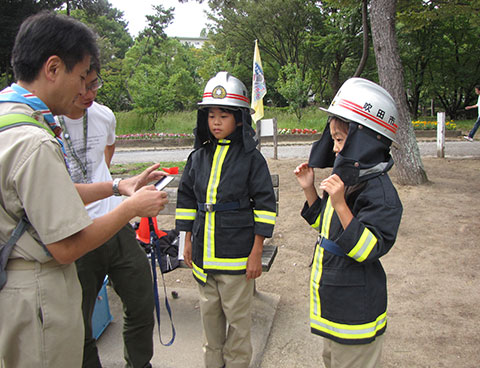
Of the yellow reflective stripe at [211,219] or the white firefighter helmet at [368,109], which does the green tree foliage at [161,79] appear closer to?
the yellow reflective stripe at [211,219]

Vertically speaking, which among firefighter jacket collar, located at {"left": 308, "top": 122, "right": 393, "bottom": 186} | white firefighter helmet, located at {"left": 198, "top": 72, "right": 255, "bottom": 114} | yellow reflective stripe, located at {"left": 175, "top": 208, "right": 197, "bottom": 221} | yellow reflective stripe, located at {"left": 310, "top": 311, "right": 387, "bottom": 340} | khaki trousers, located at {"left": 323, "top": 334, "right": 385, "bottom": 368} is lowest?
khaki trousers, located at {"left": 323, "top": 334, "right": 385, "bottom": 368}

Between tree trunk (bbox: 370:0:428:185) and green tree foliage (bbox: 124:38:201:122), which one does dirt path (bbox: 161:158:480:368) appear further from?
green tree foliage (bbox: 124:38:201:122)

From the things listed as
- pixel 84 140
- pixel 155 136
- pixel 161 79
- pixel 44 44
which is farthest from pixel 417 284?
pixel 161 79

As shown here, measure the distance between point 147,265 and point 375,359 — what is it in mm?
1436

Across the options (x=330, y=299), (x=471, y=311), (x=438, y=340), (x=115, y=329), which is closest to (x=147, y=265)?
(x=115, y=329)

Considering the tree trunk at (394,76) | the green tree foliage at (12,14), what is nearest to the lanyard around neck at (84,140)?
the tree trunk at (394,76)

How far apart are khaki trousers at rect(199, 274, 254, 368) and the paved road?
898cm

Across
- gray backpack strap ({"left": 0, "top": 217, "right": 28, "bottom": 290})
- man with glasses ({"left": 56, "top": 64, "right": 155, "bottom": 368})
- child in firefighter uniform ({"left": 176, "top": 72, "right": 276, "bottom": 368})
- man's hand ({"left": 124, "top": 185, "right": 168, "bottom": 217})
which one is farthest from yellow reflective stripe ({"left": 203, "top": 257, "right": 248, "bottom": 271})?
gray backpack strap ({"left": 0, "top": 217, "right": 28, "bottom": 290})

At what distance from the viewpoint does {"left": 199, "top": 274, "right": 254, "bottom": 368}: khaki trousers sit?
87.3 inches

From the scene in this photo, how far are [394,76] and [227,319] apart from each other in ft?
18.9

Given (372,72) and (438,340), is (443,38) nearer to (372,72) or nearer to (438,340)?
(372,72)

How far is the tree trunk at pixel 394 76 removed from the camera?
645cm

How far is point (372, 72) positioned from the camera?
75.9ft

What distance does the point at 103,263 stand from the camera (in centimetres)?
219
